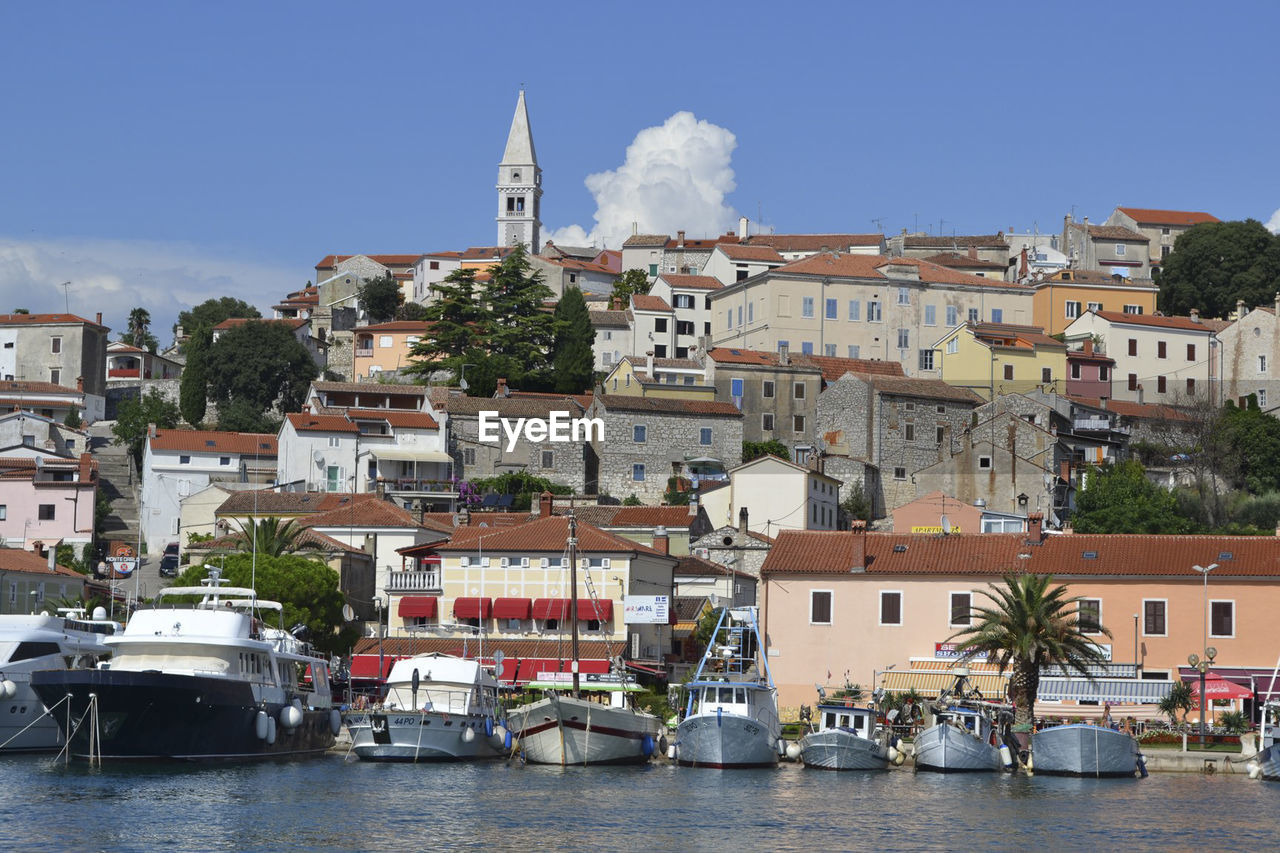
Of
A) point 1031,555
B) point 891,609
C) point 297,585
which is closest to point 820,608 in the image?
point 891,609

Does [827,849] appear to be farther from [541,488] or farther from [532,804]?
[541,488]

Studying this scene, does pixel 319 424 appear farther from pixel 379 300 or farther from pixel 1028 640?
pixel 1028 640

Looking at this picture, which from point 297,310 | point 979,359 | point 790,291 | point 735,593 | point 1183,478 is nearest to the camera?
point 735,593

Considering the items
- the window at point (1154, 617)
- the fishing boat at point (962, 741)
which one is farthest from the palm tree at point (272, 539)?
the window at point (1154, 617)

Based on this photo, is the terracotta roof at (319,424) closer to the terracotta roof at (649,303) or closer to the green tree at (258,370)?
the green tree at (258,370)

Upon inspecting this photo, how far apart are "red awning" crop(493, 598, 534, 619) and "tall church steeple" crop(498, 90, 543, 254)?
364 feet

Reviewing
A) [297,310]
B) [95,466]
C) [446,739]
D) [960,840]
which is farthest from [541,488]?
[297,310]

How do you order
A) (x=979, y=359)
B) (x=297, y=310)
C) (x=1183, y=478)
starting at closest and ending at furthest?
(x=1183, y=478)
(x=979, y=359)
(x=297, y=310)

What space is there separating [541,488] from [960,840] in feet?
175

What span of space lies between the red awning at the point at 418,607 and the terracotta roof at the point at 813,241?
251 feet

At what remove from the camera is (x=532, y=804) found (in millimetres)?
39938

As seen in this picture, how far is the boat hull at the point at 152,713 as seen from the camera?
44.0 m

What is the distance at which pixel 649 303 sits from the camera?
118125 millimetres

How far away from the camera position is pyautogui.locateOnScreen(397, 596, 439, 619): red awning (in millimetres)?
63875
